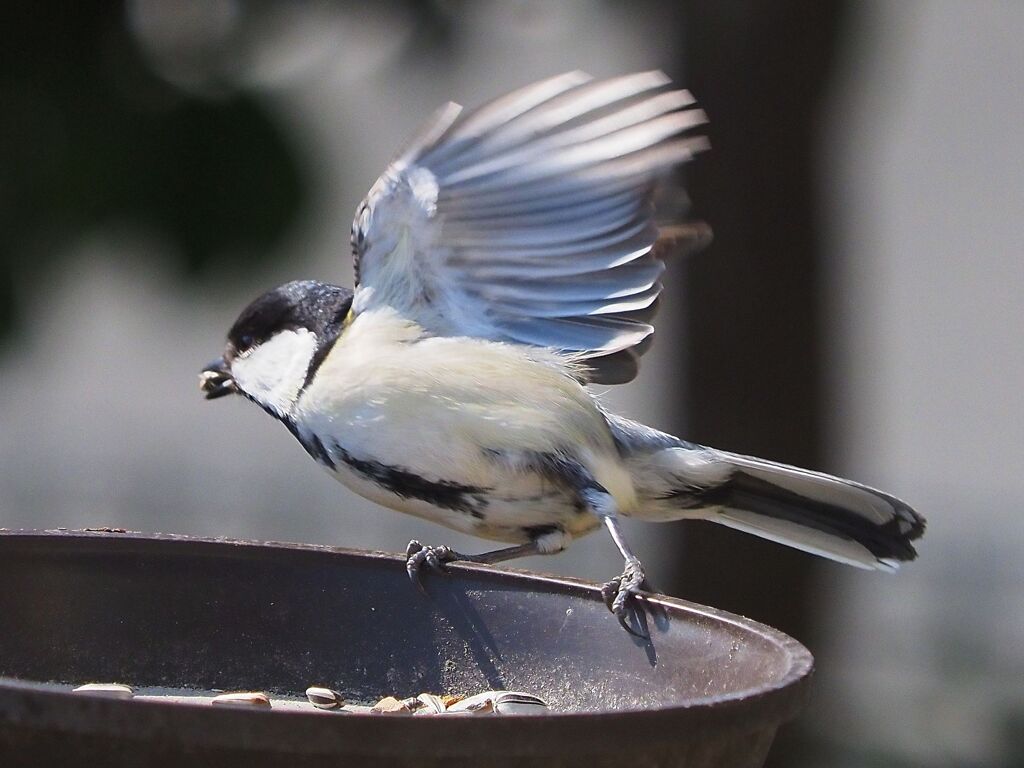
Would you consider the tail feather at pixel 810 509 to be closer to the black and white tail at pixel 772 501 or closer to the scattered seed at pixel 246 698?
the black and white tail at pixel 772 501

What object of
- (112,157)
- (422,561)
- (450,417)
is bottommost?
(422,561)

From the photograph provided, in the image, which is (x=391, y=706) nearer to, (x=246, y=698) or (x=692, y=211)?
(x=246, y=698)

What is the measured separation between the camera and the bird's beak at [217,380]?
296 centimetres

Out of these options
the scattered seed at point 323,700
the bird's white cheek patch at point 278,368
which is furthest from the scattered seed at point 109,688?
the bird's white cheek patch at point 278,368

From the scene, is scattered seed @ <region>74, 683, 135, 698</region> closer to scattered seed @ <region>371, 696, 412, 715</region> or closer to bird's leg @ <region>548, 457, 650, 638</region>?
scattered seed @ <region>371, 696, 412, 715</region>

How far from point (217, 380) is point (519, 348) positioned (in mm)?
668

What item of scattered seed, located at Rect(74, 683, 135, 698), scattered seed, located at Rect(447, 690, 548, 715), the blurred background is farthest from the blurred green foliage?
scattered seed, located at Rect(447, 690, 548, 715)

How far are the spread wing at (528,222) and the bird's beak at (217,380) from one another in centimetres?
41

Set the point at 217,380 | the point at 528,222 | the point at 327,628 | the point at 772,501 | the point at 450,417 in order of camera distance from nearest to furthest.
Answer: the point at 327,628, the point at 450,417, the point at 528,222, the point at 772,501, the point at 217,380

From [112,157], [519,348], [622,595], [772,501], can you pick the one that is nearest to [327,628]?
[622,595]

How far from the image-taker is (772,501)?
8.91 ft

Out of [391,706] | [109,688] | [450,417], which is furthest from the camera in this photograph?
[450,417]

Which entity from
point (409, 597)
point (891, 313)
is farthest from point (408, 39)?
point (891, 313)

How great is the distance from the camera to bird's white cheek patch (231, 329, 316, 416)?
270cm
